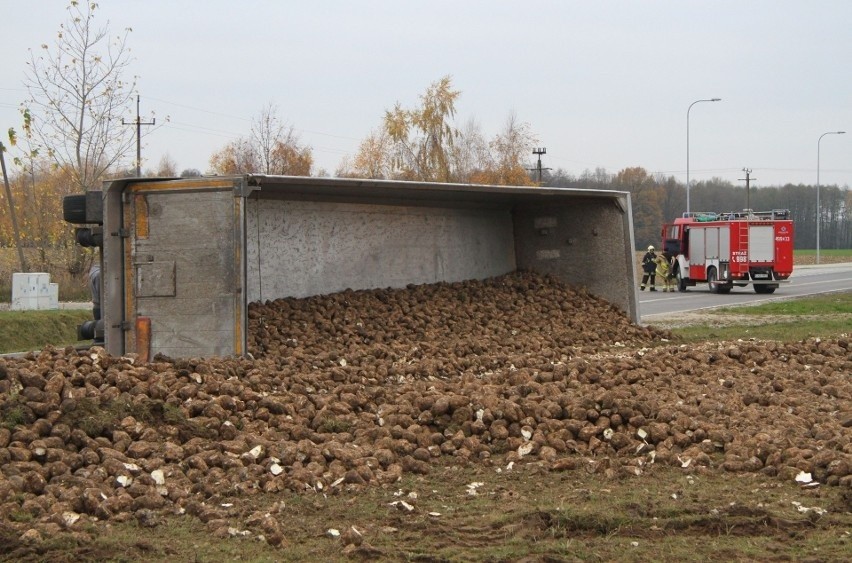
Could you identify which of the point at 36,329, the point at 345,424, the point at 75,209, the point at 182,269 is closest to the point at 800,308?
the point at 36,329

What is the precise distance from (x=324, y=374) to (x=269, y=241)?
3796 mm

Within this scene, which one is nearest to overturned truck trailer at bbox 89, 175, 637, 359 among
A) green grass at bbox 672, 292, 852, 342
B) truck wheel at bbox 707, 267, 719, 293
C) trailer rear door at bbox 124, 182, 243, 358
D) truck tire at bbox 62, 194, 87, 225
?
trailer rear door at bbox 124, 182, 243, 358

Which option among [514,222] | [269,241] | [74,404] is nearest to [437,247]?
[514,222]

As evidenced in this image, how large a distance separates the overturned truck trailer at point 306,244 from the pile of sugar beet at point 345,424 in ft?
3.04

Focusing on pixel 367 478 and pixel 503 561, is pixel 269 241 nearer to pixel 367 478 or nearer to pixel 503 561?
pixel 367 478

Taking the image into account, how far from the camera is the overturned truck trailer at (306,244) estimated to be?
10.5 meters

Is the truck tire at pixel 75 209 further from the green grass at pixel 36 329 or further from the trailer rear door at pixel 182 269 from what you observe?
the green grass at pixel 36 329

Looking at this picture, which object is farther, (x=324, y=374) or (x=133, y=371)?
(x=324, y=374)

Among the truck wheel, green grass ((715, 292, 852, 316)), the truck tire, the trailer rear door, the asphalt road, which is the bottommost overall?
the asphalt road

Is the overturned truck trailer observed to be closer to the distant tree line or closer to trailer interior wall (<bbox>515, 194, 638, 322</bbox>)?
trailer interior wall (<bbox>515, 194, 638, 322</bbox>)

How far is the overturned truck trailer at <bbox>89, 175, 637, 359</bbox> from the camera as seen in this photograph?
10.5 m

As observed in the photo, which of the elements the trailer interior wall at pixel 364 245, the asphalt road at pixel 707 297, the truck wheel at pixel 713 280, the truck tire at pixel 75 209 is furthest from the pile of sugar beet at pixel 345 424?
the truck wheel at pixel 713 280

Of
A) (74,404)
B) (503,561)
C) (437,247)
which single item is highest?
(437,247)

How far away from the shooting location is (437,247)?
15008mm
